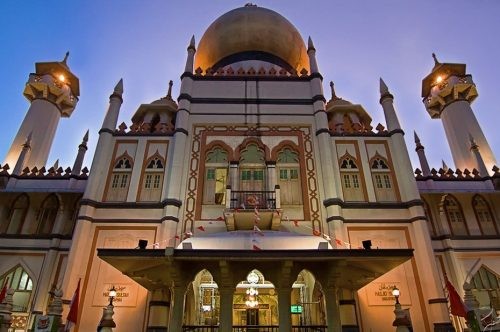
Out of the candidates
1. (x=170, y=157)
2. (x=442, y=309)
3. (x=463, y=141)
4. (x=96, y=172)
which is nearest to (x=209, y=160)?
(x=170, y=157)

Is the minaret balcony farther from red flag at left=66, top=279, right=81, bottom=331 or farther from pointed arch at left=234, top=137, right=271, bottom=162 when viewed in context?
red flag at left=66, top=279, right=81, bottom=331

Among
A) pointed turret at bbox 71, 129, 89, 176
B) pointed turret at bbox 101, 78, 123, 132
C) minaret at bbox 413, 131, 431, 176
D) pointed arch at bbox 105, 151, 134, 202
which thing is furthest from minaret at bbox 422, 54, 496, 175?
pointed turret at bbox 71, 129, 89, 176

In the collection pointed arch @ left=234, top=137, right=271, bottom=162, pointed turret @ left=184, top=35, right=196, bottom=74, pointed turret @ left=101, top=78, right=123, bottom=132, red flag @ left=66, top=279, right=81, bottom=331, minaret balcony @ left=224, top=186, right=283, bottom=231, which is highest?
pointed turret @ left=184, top=35, right=196, bottom=74

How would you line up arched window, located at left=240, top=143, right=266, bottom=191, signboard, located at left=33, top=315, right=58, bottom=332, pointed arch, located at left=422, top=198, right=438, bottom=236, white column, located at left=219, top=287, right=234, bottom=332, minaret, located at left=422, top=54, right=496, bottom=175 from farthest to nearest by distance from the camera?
minaret, located at left=422, top=54, right=496, bottom=175
pointed arch, located at left=422, top=198, right=438, bottom=236
arched window, located at left=240, top=143, right=266, bottom=191
signboard, located at left=33, top=315, right=58, bottom=332
white column, located at left=219, top=287, right=234, bottom=332

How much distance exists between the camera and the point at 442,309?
528 inches

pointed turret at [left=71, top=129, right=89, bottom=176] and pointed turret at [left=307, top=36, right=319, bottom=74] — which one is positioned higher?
pointed turret at [left=307, top=36, right=319, bottom=74]

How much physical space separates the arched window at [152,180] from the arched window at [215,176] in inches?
87.2

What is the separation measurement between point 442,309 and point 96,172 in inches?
631

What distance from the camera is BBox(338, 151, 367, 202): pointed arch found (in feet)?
53.8

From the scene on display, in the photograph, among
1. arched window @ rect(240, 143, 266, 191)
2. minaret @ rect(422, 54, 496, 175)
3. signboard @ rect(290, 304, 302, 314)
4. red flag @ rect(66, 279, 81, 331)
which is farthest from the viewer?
minaret @ rect(422, 54, 496, 175)

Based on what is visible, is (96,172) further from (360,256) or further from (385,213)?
(385,213)

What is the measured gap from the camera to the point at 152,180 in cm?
1683

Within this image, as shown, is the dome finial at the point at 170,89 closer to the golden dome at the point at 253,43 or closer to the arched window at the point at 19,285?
the golden dome at the point at 253,43

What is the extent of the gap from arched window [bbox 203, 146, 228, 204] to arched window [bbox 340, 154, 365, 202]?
5827 mm
